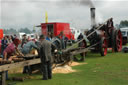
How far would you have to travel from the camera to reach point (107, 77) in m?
6.91

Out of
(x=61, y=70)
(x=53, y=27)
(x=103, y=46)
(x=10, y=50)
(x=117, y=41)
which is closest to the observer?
(x=10, y=50)

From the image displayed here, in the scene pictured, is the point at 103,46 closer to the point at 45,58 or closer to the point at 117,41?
the point at 117,41

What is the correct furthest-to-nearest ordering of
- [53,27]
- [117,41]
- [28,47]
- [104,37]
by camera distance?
1. [53,27]
2. [117,41]
3. [104,37]
4. [28,47]

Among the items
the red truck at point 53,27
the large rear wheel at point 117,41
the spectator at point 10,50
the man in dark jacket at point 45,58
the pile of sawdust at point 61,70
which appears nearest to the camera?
the spectator at point 10,50

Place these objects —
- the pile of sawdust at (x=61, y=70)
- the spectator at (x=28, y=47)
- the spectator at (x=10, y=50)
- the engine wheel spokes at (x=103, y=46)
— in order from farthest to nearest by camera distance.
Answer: the engine wheel spokes at (x=103, y=46), the pile of sawdust at (x=61, y=70), the spectator at (x=28, y=47), the spectator at (x=10, y=50)

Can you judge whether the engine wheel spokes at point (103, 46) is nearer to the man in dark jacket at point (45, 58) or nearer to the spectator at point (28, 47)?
the spectator at point (28, 47)

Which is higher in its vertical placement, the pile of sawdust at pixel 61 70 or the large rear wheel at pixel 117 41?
the large rear wheel at pixel 117 41

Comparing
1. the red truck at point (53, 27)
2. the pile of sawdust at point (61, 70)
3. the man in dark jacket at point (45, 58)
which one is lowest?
the pile of sawdust at point (61, 70)

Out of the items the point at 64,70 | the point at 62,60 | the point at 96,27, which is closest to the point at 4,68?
the point at 64,70

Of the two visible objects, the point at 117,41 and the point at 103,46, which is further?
the point at 117,41

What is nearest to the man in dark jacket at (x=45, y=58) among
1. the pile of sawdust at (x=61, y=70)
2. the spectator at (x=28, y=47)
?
the spectator at (x=28, y=47)

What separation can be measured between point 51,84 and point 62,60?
118 inches

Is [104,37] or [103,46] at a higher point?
[104,37]

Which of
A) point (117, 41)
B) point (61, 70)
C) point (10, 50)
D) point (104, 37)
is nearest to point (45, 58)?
point (10, 50)
